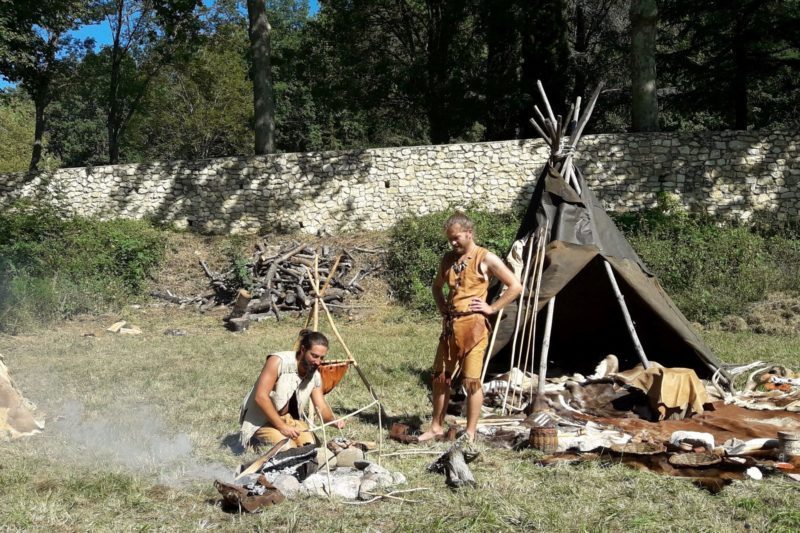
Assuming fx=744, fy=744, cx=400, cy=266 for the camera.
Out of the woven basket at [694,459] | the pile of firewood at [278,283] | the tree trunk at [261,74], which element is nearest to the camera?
the woven basket at [694,459]

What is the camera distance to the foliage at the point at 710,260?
10617mm

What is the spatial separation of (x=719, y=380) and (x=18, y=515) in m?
5.40

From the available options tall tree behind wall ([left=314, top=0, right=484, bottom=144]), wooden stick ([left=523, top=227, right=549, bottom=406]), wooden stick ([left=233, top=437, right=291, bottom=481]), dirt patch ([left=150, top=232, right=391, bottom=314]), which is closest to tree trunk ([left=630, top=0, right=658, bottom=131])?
tall tree behind wall ([left=314, top=0, right=484, bottom=144])

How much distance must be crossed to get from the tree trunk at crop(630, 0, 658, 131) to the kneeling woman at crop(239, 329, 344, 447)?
39.6 ft

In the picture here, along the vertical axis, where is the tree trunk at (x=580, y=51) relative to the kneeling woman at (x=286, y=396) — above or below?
above

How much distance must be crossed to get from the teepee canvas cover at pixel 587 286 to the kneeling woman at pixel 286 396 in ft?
7.00

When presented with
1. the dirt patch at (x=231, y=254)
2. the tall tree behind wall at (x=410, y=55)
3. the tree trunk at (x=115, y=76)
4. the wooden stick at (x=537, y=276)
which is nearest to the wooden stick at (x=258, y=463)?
the wooden stick at (x=537, y=276)

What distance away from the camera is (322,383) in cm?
473

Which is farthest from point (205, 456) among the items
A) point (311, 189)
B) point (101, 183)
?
point (101, 183)

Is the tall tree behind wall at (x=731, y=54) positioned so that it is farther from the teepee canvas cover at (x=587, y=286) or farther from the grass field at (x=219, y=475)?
the grass field at (x=219, y=475)

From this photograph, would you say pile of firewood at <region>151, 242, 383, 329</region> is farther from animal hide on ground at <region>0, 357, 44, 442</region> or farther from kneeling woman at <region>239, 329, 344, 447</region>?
kneeling woman at <region>239, 329, 344, 447</region>

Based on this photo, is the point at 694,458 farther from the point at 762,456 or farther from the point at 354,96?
the point at 354,96

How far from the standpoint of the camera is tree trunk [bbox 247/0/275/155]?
15.9 m

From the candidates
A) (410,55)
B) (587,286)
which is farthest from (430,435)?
(410,55)
